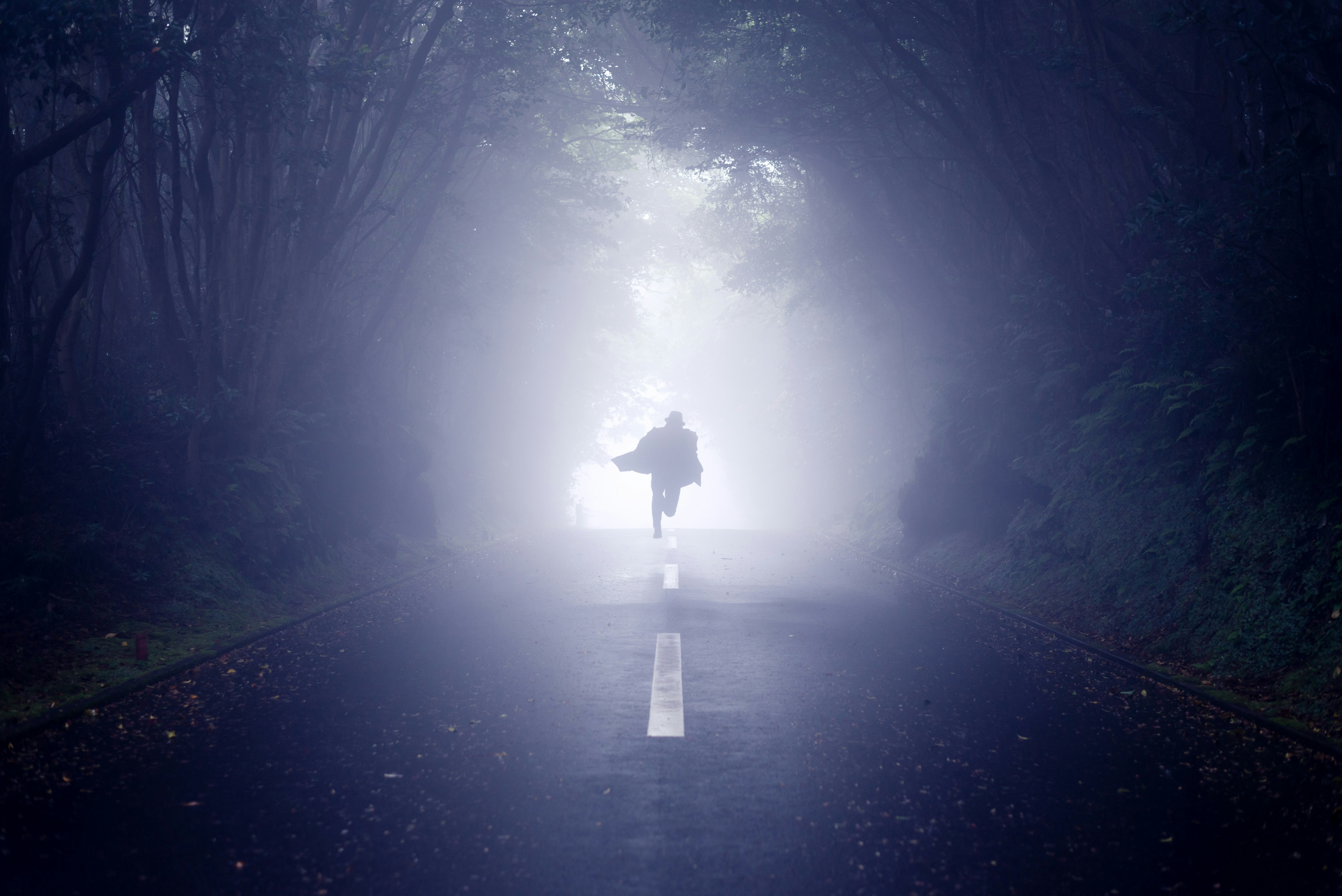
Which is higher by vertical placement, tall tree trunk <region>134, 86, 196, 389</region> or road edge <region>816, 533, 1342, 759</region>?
tall tree trunk <region>134, 86, 196, 389</region>

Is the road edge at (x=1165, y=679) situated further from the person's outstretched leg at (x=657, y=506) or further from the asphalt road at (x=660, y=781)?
the person's outstretched leg at (x=657, y=506)

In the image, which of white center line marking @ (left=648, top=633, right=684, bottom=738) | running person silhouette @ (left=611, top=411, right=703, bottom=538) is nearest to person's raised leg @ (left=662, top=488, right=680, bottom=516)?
running person silhouette @ (left=611, top=411, right=703, bottom=538)

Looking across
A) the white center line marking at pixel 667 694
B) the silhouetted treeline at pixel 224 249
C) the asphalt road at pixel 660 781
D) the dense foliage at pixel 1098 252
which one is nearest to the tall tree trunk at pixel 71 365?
the silhouetted treeline at pixel 224 249

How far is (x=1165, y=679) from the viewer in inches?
286

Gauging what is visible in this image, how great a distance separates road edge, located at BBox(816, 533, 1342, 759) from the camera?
17.9ft

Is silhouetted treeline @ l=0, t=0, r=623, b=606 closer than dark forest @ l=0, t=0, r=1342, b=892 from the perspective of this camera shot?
No

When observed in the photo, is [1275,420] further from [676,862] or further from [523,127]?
[523,127]

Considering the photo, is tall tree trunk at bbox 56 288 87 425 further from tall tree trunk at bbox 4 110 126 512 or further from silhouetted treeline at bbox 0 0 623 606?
tall tree trunk at bbox 4 110 126 512

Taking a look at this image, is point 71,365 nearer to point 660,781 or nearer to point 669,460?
point 660,781

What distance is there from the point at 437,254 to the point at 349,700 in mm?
14561

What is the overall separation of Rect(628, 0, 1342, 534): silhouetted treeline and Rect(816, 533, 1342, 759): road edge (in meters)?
2.33

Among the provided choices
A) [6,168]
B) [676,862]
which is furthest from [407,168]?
[676,862]

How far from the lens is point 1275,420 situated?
870cm

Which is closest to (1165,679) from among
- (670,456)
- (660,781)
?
(660,781)
